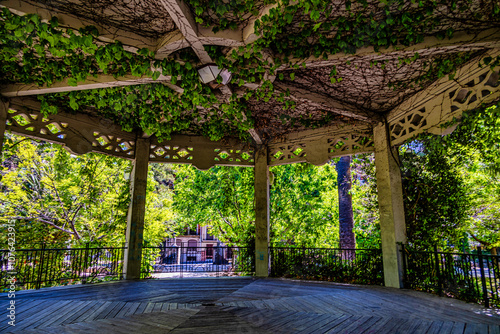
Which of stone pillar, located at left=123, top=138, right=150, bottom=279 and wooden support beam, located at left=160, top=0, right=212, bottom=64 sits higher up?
wooden support beam, located at left=160, top=0, right=212, bottom=64

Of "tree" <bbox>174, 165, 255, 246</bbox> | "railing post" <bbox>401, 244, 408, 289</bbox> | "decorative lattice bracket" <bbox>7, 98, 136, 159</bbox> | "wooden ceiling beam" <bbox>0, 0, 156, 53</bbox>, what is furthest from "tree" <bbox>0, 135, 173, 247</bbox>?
"railing post" <bbox>401, 244, 408, 289</bbox>

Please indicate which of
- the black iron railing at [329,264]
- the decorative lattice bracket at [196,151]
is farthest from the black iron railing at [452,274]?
the decorative lattice bracket at [196,151]

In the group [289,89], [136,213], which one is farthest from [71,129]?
[289,89]

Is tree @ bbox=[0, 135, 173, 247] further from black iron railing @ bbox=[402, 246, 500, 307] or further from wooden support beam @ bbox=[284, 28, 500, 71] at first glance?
black iron railing @ bbox=[402, 246, 500, 307]

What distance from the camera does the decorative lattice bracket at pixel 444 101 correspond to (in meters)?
4.17

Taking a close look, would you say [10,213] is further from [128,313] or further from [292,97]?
[292,97]

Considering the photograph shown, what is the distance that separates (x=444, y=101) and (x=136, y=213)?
6970 millimetres

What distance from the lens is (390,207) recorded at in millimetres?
5926

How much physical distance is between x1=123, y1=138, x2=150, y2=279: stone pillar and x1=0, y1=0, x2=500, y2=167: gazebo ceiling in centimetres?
157

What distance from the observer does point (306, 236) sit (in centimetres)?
1034

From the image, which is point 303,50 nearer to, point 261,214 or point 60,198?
point 261,214

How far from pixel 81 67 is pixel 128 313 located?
3.77 metres

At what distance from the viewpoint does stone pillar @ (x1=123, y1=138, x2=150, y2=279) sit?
22.5 ft

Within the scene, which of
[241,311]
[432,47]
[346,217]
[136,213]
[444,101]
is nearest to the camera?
[432,47]
